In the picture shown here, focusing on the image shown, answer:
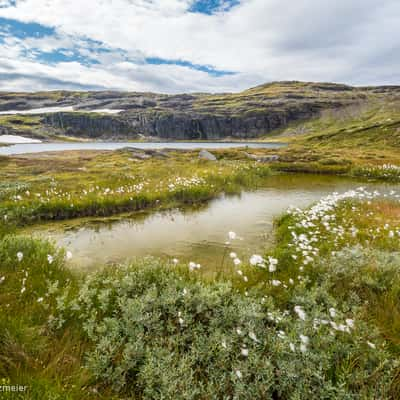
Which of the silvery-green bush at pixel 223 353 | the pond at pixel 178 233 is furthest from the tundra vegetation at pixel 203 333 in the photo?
the pond at pixel 178 233

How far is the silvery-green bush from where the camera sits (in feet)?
9.81

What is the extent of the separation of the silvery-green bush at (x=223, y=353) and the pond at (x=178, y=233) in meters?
3.55

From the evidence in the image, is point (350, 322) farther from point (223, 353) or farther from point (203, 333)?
point (203, 333)

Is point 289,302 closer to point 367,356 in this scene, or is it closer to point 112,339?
point 367,356

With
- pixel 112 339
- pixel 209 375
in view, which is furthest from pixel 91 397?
pixel 209 375

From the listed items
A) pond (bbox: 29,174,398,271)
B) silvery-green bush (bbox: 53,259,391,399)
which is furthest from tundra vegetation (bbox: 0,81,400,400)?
pond (bbox: 29,174,398,271)

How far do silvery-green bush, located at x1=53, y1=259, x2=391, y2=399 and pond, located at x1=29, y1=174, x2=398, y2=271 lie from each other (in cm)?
355

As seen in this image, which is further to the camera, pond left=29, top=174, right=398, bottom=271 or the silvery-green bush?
pond left=29, top=174, right=398, bottom=271

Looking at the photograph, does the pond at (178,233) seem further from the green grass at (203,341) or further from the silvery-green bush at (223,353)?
the silvery-green bush at (223,353)

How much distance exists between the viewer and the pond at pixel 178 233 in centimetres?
905

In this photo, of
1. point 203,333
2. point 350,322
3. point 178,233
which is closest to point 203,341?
point 203,333

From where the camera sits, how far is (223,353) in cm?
343

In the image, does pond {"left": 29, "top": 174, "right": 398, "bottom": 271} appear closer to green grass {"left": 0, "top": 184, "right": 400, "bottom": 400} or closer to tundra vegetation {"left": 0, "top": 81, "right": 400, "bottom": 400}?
tundra vegetation {"left": 0, "top": 81, "right": 400, "bottom": 400}

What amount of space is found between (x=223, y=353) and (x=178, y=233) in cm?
793
